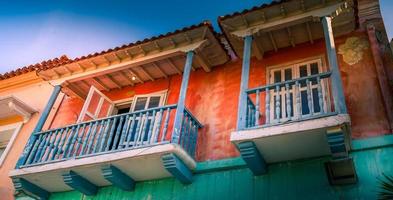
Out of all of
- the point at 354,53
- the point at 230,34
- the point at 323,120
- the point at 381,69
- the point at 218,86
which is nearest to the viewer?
the point at 323,120

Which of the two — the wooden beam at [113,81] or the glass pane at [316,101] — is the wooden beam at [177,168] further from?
the wooden beam at [113,81]

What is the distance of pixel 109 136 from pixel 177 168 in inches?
78.2

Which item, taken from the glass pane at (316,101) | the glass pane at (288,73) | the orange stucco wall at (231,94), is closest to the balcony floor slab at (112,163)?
the orange stucco wall at (231,94)

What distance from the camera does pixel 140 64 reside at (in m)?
9.84

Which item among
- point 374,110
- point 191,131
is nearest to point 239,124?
point 191,131

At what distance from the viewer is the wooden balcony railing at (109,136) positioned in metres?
8.17

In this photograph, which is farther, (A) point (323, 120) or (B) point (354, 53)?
(B) point (354, 53)

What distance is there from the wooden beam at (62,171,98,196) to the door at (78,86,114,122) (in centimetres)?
147

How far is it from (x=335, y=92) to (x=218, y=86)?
3.50m

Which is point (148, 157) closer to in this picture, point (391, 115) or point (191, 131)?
point (191, 131)

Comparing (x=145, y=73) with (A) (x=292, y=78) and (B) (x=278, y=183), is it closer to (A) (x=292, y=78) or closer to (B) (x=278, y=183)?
(A) (x=292, y=78)

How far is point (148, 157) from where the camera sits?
303 inches

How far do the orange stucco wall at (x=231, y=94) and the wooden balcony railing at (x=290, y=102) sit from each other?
60cm

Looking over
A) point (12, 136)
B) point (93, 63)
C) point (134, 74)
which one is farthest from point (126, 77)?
point (12, 136)
